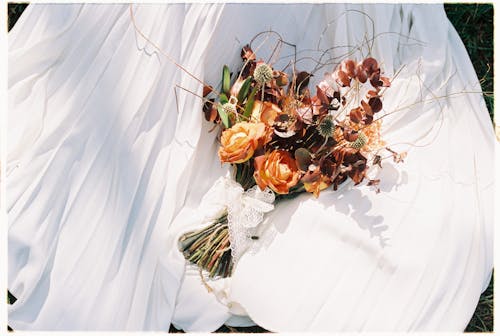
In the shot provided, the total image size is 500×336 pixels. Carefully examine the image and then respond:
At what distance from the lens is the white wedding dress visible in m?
1.35

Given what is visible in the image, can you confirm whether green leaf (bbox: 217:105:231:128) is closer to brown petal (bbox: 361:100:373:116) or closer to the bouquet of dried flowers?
the bouquet of dried flowers

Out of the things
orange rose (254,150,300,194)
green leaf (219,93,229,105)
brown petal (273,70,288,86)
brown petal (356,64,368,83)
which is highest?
brown petal (356,64,368,83)

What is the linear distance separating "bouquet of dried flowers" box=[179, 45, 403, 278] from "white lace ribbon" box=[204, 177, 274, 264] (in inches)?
0.5

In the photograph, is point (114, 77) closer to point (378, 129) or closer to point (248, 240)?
point (248, 240)

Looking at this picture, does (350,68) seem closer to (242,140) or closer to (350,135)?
(350,135)

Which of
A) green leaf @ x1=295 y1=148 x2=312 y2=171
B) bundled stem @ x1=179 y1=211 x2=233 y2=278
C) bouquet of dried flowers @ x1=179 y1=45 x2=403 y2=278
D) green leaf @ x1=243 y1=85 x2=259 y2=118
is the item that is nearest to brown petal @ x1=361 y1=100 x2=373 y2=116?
bouquet of dried flowers @ x1=179 y1=45 x2=403 y2=278

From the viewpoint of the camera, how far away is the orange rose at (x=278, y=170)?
1.32 metres

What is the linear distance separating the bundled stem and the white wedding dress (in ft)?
0.09

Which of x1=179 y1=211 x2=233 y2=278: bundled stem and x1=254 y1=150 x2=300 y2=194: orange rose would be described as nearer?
x1=254 y1=150 x2=300 y2=194: orange rose

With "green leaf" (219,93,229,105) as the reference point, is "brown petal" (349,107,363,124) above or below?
above

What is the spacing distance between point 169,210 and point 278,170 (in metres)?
0.33

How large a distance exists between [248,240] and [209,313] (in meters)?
0.23

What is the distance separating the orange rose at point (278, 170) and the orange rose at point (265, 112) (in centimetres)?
9

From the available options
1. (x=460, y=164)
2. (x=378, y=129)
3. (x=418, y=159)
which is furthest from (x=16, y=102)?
(x=460, y=164)
